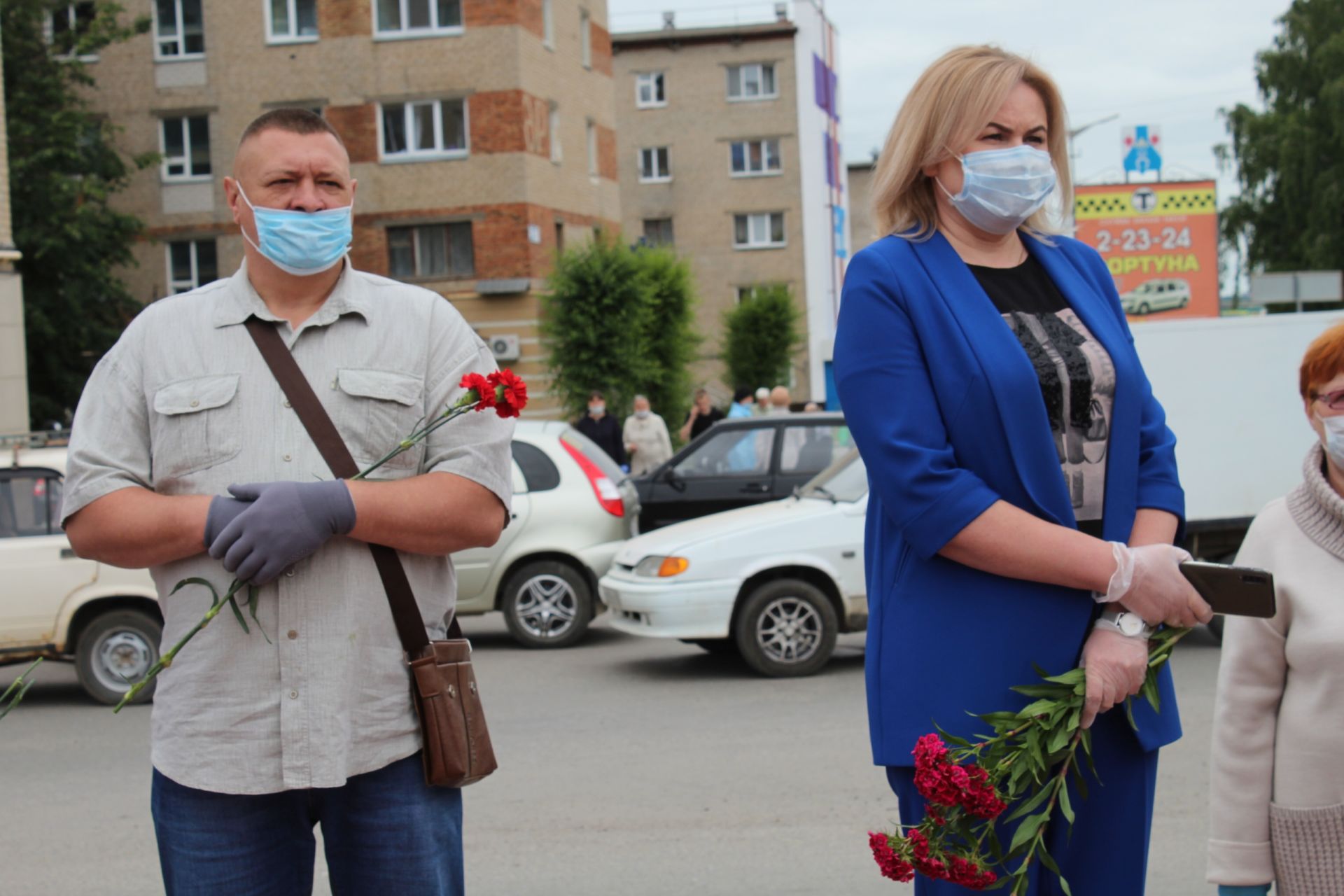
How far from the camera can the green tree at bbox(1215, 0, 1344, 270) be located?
50312mm

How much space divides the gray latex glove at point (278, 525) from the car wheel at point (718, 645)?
7861 mm

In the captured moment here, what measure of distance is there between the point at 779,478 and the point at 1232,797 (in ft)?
34.1

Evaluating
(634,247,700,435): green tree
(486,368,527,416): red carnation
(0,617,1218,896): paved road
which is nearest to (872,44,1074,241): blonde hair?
(486,368,527,416): red carnation

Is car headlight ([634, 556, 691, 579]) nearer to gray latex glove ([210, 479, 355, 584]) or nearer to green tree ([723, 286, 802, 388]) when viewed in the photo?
gray latex glove ([210, 479, 355, 584])

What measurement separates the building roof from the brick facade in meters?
25.0

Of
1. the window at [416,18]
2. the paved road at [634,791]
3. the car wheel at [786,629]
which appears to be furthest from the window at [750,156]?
the car wheel at [786,629]

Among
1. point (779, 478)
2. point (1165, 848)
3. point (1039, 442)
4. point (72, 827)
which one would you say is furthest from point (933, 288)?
point (779, 478)

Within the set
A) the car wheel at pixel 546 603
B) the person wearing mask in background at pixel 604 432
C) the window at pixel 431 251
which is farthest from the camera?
the window at pixel 431 251

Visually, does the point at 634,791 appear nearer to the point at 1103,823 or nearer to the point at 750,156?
the point at 1103,823

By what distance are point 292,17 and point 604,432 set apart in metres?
21.5

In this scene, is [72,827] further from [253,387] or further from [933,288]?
[933,288]

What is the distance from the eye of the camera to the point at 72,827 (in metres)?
6.70

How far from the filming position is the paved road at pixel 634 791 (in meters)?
5.74

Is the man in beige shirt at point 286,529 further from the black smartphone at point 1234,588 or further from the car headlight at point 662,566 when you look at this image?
the car headlight at point 662,566
